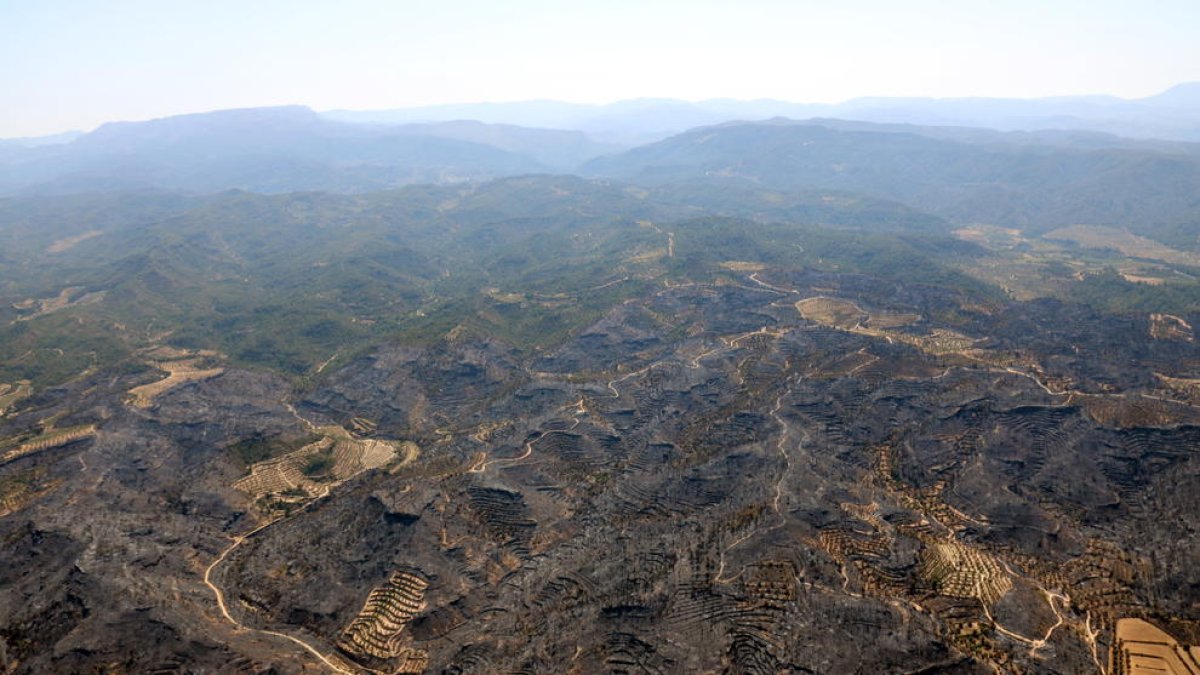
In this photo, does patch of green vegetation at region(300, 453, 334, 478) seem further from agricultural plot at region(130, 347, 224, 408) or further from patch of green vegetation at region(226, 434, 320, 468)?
agricultural plot at region(130, 347, 224, 408)

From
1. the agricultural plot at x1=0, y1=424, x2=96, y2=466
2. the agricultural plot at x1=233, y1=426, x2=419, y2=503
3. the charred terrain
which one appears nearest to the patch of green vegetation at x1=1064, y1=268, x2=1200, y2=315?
the charred terrain

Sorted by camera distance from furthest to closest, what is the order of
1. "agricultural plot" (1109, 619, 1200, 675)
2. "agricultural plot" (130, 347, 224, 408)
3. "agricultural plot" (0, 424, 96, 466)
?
"agricultural plot" (130, 347, 224, 408), "agricultural plot" (0, 424, 96, 466), "agricultural plot" (1109, 619, 1200, 675)

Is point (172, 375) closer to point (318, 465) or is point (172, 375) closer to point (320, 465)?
point (318, 465)

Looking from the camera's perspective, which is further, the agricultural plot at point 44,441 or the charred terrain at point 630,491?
the agricultural plot at point 44,441

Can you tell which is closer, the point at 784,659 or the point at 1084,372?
the point at 784,659

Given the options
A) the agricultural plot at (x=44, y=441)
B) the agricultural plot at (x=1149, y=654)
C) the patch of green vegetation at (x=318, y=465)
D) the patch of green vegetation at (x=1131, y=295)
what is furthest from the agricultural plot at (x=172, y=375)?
the patch of green vegetation at (x=1131, y=295)

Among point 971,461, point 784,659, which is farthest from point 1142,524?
point 784,659

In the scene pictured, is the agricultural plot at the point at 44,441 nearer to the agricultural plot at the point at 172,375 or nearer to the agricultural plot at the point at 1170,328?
the agricultural plot at the point at 172,375

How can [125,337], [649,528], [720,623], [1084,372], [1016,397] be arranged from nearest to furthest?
[720,623] < [649,528] < [1016,397] < [1084,372] < [125,337]

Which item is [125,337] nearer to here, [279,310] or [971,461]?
[279,310]
